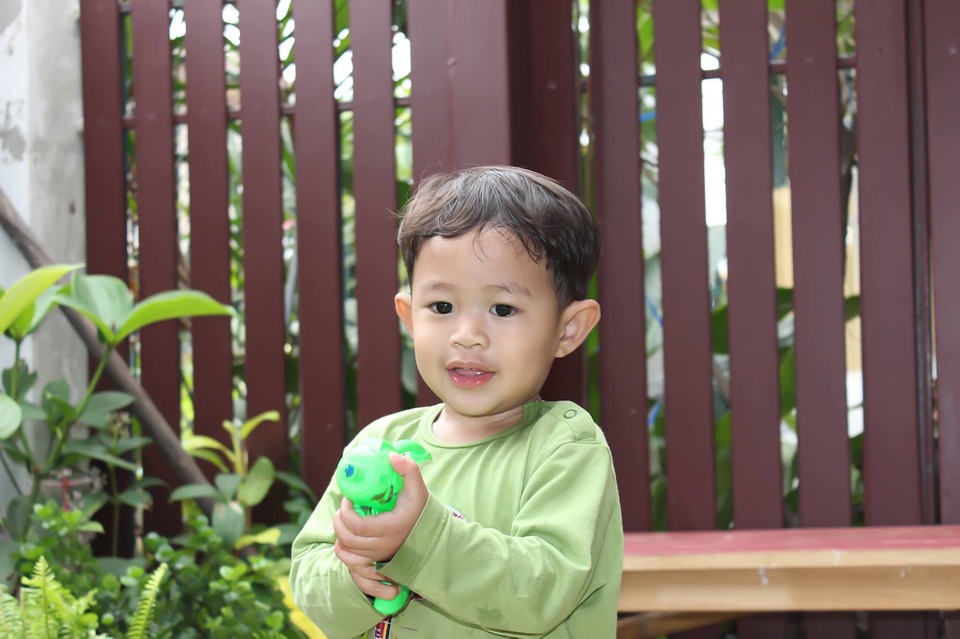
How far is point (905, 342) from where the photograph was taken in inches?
102

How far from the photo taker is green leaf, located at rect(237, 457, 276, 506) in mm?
2646

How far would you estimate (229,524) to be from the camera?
2547mm

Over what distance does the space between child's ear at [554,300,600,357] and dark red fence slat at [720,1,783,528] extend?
1.42 metres

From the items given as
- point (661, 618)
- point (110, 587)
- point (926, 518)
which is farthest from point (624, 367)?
point (110, 587)

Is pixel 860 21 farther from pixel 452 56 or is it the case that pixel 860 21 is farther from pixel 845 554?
pixel 845 554

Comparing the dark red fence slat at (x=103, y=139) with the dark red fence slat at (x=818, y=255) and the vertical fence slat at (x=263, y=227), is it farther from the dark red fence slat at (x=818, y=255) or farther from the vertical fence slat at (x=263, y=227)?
the dark red fence slat at (x=818, y=255)

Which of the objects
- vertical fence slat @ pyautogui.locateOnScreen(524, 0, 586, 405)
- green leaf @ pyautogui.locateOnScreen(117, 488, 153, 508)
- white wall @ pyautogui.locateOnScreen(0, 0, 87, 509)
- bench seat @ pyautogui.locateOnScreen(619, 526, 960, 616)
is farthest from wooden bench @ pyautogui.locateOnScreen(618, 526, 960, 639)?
white wall @ pyautogui.locateOnScreen(0, 0, 87, 509)

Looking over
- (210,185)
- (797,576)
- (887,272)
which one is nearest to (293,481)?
(210,185)

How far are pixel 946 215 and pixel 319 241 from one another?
1491 millimetres

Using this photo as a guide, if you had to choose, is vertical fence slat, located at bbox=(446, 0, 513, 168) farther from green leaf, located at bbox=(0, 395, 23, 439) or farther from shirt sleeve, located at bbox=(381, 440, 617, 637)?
shirt sleeve, located at bbox=(381, 440, 617, 637)

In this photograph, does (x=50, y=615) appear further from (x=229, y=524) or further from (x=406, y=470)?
(x=406, y=470)

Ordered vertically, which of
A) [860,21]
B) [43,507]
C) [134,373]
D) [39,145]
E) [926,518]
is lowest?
[926,518]

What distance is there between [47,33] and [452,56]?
1079 mm

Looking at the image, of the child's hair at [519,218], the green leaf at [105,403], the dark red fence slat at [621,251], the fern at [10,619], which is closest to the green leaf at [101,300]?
the green leaf at [105,403]
